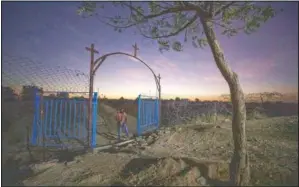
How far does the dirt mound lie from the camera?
5.19m

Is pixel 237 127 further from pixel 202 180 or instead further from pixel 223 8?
pixel 223 8

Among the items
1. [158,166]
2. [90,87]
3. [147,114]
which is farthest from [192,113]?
[158,166]

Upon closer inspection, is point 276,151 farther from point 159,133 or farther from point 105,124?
point 105,124

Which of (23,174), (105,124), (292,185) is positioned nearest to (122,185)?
(23,174)

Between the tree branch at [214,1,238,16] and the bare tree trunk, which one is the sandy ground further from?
the tree branch at [214,1,238,16]

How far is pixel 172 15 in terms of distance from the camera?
6938 mm

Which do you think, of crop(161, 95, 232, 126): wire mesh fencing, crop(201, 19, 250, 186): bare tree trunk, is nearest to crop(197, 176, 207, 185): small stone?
crop(201, 19, 250, 186): bare tree trunk

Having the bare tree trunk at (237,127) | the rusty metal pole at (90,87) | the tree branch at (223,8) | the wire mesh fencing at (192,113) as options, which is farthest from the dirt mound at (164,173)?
the wire mesh fencing at (192,113)

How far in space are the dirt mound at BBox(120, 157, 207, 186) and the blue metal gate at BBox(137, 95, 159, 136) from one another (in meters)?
5.30

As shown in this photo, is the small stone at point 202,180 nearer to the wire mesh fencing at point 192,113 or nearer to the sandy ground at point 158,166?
the sandy ground at point 158,166

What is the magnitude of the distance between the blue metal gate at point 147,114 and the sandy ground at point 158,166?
2.36m

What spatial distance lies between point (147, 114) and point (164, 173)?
7315 millimetres

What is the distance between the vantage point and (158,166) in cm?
567

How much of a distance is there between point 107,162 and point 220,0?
4694mm
